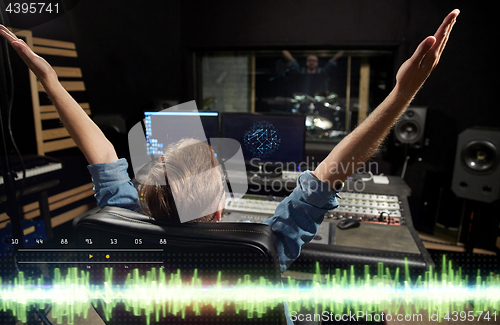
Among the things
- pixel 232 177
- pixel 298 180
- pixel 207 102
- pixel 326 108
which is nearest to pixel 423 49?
pixel 298 180

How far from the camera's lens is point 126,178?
0.79m

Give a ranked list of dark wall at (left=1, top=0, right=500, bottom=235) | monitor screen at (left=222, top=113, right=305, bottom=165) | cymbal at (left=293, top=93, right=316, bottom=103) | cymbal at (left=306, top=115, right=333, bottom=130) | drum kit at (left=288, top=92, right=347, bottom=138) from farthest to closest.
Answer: cymbal at (left=293, top=93, right=316, bottom=103) < drum kit at (left=288, top=92, right=347, bottom=138) < cymbal at (left=306, top=115, right=333, bottom=130) < dark wall at (left=1, top=0, right=500, bottom=235) < monitor screen at (left=222, top=113, right=305, bottom=165)

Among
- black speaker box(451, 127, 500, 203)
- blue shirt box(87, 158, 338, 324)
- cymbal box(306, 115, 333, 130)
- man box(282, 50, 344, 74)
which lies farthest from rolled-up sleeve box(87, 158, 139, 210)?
man box(282, 50, 344, 74)

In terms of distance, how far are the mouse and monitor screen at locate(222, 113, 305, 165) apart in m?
0.57

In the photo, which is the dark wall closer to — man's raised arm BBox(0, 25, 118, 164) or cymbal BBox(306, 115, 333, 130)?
cymbal BBox(306, 115, 333, 130)

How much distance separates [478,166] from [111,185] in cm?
252

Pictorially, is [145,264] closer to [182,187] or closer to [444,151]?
[182,187]

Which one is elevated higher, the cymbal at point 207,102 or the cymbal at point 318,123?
the cymbal at point 207,102

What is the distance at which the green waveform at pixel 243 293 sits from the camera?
615 millimetres

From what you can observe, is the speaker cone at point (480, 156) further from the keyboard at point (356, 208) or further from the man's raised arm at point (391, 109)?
the man's raised arm at point (391, 109)

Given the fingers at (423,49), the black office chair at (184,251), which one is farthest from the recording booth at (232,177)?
the fingers at (423,49)

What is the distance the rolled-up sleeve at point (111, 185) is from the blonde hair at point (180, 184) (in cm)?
14

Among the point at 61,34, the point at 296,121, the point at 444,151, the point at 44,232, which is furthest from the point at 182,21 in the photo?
the point at 444,151

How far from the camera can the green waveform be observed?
62cm
